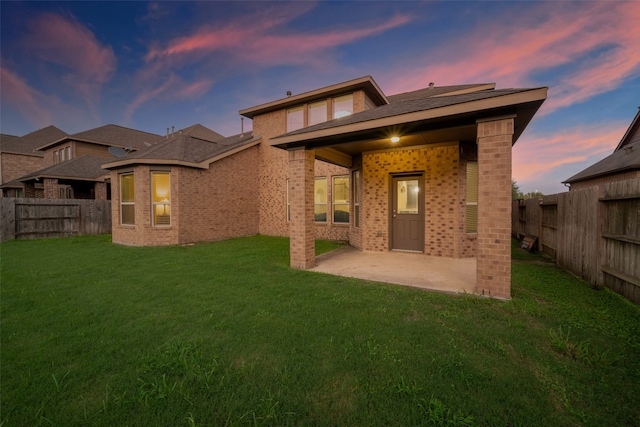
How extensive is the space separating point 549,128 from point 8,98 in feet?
108

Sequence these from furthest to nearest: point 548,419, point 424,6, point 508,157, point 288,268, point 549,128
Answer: point 549,128 → point 424,6 → point 288,268 → point 508,157 → point 548,419

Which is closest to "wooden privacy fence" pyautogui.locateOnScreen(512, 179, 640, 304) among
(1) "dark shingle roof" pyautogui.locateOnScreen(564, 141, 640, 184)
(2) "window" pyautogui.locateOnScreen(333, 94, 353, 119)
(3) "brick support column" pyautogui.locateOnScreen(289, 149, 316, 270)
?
(3) "brick support column" pyautogui.locateOnScreen(289, 149, 316, 270)

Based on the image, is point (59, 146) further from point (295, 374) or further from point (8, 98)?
point (295, 374)

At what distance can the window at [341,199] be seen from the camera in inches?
411

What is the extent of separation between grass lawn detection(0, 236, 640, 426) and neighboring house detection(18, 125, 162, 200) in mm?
16150

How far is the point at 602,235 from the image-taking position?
4254 millimetres

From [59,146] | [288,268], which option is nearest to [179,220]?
[288,268]

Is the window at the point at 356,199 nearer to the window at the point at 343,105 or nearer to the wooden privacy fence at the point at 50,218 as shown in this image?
the window at the point at 343,105

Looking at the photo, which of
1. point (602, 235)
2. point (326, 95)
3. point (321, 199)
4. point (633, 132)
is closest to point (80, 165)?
point (321, 199)

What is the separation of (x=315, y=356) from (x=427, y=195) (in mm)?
6260

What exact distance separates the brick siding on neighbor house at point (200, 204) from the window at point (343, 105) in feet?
15.7

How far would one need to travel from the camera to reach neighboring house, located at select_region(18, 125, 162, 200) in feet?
52.0

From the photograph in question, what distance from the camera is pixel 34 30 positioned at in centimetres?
945

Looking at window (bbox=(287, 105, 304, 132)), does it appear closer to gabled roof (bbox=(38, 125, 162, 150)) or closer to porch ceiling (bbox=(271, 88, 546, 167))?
porch ceiling (bbox=(271, 88, 546, 167))
